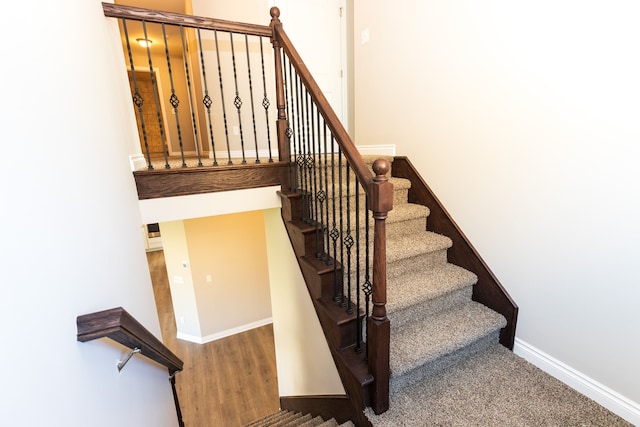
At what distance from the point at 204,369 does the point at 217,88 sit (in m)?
3.83

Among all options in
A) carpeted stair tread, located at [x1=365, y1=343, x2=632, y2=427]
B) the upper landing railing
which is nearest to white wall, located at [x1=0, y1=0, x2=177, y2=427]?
the upper landing railing

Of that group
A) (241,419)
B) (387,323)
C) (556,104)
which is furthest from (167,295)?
(556,104)

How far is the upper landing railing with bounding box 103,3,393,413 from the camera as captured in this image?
1408 millimetres

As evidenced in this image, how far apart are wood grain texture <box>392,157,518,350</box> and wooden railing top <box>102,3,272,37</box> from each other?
5.02 ft

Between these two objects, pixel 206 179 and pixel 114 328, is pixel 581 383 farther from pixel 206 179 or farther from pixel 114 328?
pixel 206 179

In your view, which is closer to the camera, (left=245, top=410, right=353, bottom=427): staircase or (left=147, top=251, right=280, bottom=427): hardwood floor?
(left=245, top=410, right=353, bottom=427): staircase

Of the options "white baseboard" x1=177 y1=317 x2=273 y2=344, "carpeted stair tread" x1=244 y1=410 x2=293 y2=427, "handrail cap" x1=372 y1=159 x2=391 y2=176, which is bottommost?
"white baseboard" x1=177 y1=317 x2=273 y2=344

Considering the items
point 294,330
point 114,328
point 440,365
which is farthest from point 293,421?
point 114,328

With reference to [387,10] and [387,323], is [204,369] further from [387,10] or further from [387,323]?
[387,10]

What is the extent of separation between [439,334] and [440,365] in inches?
6.7

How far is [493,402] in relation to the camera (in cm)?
154

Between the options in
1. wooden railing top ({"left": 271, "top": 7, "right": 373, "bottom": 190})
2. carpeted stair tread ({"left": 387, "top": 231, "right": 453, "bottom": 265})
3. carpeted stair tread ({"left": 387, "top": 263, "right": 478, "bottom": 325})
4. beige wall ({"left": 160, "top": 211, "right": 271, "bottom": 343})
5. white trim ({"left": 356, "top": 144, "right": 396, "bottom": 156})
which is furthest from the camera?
beige wall ({"left": 160, "top": 211, "right": 271, "bottom": 343})

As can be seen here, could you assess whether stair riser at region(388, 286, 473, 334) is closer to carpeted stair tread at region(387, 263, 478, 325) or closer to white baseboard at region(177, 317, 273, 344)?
carpeted stair tread at region(387, 263, 478, 325)

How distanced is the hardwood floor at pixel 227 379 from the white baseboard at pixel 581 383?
3.12 metres
